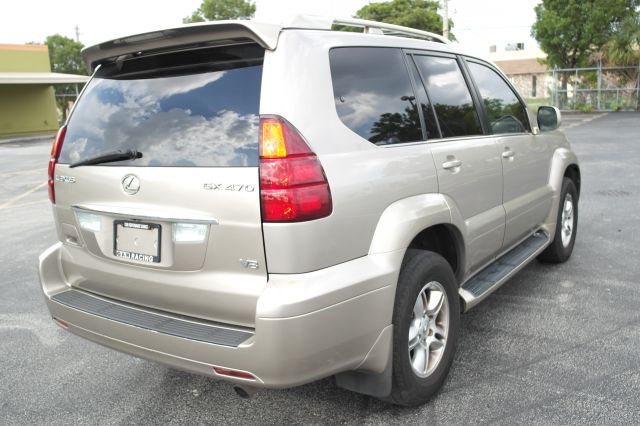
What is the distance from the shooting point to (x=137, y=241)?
8.79ft

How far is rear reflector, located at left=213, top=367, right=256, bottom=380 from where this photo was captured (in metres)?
2.38

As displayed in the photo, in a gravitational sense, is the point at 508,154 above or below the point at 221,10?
below

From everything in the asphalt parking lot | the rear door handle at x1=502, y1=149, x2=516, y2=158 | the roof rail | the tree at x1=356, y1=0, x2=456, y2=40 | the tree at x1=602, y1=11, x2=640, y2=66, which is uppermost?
the tree at x1=356, y1=0, x2=456, y2=40

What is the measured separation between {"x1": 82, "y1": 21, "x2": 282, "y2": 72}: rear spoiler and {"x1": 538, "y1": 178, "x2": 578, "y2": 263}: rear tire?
11.5 ft

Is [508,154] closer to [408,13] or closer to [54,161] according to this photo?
[54,161]

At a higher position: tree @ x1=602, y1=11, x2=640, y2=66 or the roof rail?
tree @ x1=602, y1=11, x2=640, y2=66

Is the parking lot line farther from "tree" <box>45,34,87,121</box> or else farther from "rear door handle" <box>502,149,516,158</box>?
"tree" <box>45,34,87,121</box>

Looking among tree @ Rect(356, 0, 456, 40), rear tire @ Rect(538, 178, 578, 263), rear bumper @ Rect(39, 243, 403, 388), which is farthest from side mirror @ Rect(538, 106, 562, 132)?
tree @ Rect(356, 0, 456, 40)

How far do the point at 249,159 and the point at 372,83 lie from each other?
0.88 meters

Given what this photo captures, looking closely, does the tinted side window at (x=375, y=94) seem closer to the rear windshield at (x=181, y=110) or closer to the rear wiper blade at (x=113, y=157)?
the rear windshield at (x=181, y=110)

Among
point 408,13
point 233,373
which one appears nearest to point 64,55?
point 408,13

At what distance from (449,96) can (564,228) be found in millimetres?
2425

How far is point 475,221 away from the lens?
3553 millimetres

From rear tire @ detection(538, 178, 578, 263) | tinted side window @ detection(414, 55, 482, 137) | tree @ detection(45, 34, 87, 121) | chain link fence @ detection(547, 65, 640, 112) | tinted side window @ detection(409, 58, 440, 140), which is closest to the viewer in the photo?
tinted side window @ detection(409, 58, 440, 140)
